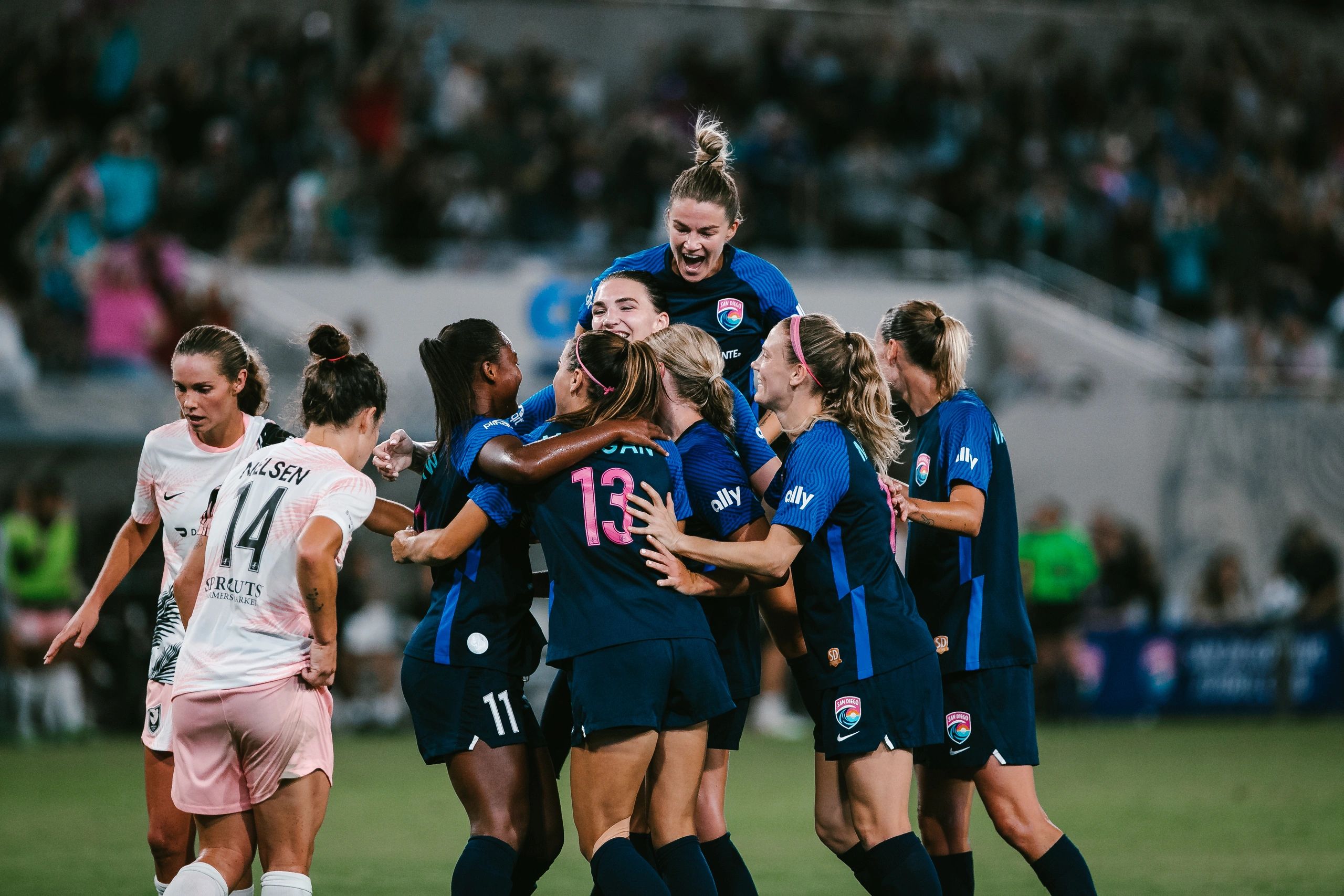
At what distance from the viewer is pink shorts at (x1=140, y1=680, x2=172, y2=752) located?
571 centimetres

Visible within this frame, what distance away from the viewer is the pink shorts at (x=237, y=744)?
5047mm

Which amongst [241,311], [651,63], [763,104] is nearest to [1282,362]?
[763,104]

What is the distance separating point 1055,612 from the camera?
1639cm

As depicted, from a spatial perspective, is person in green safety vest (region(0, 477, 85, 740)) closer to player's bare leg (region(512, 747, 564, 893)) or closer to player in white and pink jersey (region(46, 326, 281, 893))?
player in white and pink jersey (region(46, 326, 281, 893))

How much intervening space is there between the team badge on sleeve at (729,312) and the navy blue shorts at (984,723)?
159 cm

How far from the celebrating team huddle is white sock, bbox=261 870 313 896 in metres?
0.01

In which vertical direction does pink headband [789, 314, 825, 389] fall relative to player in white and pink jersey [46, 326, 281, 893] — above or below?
above

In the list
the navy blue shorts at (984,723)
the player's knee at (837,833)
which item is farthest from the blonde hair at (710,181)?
the player's knee at (837,833)

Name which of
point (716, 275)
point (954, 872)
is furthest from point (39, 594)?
point (954, 872)

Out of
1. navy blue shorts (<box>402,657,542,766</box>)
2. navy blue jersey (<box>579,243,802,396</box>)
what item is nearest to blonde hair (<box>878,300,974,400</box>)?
navy blue jersey (<box>579,243,802,396</box>)

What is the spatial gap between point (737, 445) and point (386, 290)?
39.7ft

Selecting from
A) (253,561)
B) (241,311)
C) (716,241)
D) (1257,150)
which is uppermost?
(1257,150)

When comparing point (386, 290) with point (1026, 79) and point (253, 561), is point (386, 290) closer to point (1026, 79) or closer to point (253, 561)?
point (1026, 79)

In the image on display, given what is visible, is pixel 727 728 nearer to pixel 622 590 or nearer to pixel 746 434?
pixel 622 590
